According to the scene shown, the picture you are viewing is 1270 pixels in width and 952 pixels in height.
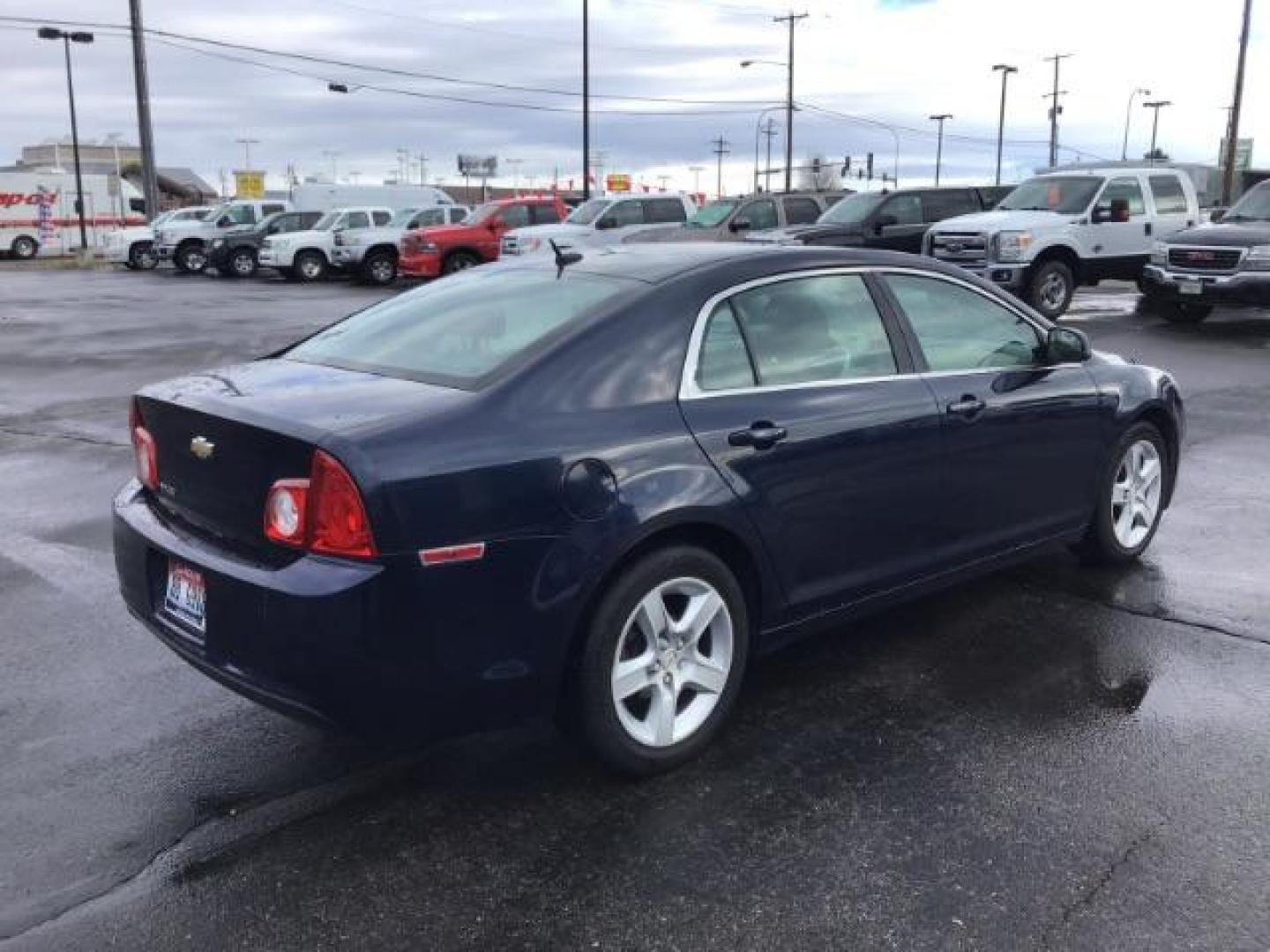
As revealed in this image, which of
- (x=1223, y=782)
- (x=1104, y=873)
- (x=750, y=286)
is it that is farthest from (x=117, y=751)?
(x=1223, y=782)

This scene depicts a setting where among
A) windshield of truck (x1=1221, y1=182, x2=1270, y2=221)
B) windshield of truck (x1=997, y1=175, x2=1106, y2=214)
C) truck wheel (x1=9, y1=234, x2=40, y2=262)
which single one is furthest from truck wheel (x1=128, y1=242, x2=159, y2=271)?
windshield of truck (x1=1221, y1=182, x2=1270, y2=221)

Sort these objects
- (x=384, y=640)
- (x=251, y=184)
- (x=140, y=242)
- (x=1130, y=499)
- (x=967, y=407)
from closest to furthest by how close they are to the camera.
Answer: (x=384, y=640)
(x=967, y=407)
(x=1130, y=499)
(x=140, y=242)
(x=251, y=184)

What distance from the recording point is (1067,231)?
1583 centimetres

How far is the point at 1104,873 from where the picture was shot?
3.01 m

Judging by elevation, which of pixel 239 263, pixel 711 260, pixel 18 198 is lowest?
pixel 239 263

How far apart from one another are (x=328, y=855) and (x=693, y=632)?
47.7 inches

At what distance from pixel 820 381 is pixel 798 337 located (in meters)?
0.17

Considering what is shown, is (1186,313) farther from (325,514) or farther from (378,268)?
(378,268)

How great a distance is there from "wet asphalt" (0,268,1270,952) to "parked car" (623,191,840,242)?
50.7 feet

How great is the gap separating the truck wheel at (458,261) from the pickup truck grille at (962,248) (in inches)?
463

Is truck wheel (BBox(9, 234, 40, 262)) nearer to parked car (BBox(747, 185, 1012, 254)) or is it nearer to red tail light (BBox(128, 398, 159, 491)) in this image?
parked car (BBox(747, 185, 1012, 254))

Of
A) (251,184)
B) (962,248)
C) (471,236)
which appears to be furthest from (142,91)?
(251,184)

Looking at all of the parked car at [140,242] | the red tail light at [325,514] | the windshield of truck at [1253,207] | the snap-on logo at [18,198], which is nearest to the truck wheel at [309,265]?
the parked car at [140,242]

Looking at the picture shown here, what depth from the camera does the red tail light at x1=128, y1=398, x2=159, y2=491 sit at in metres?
3.74
